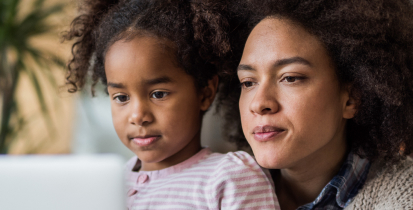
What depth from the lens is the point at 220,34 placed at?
104 centimetres

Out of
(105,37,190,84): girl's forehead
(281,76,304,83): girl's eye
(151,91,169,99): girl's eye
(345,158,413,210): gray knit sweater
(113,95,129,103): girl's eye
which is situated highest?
(105,37,190,84): girl's forehead

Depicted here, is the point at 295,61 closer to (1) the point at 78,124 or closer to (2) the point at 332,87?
(2) the point at 332,87

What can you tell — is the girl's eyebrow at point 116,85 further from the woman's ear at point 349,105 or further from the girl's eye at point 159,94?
the woman's ear at point 349,105

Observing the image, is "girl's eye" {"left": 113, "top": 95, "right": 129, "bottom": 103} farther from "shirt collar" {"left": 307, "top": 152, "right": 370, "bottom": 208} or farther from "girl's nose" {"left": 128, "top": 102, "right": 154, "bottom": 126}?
"shirt collar" {"left": 307, "top": 152, "right": 370, "bottom": 208}

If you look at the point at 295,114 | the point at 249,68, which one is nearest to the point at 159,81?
the point at 249,68

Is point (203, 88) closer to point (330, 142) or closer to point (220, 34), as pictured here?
point (220, 34)

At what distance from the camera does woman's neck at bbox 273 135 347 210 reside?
101cm

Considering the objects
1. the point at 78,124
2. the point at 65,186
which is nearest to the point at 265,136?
the point at 65,186

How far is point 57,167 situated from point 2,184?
7 centimetres

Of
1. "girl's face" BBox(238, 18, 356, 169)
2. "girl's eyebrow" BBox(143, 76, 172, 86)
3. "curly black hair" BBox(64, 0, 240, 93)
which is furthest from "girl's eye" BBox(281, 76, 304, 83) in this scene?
"girl's eyebrow" BBox(143, 76, 172, 86)

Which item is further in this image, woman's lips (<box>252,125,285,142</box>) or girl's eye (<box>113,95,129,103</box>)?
girl's eye (<box>113,95,129,103</box>)

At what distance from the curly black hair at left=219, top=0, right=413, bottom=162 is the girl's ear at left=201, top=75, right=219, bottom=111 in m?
0.27

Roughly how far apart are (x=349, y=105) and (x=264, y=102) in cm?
26

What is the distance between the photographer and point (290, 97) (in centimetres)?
88
